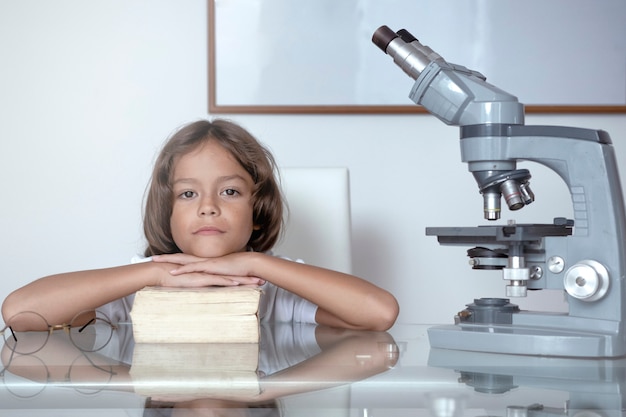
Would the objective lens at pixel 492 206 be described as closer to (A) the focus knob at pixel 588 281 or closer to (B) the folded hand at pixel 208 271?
(A) the focus knob at pixel 588 281

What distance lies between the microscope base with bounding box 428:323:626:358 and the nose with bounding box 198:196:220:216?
0.60 meters

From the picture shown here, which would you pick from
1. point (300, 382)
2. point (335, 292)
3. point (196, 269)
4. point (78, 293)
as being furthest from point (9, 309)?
point (300, 382)

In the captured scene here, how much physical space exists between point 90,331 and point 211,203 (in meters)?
0.36

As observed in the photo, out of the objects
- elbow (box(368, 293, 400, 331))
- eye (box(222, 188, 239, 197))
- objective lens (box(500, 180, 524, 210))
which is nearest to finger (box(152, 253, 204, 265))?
eye (box(222, 188, 239, 197))

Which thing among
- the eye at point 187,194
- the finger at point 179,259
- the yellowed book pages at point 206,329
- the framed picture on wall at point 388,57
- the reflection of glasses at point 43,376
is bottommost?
the reflection of glasses at point 43,376

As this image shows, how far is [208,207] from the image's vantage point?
5.16 ft

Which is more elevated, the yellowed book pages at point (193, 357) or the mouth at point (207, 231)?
the mouth at point (207, 231)

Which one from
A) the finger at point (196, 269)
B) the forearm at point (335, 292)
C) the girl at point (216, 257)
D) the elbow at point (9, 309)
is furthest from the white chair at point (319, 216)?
the elbow at point (9, 309)

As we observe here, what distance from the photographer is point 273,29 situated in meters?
2.26

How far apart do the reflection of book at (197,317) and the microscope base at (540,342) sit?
0.27m

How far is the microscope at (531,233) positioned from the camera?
1.12 meters

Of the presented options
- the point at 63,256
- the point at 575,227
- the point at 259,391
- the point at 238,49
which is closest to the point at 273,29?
the point at 238,49

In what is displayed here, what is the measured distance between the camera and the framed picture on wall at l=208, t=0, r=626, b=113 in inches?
89.1

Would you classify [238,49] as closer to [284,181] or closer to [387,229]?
[284,181]
